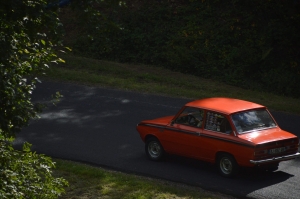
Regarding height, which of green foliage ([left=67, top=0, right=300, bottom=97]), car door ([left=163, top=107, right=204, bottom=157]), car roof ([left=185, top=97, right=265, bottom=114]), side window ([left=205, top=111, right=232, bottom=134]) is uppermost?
green foliage ([left=67, top=0, right=300, bottom=97])

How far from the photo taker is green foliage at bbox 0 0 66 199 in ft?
18.6

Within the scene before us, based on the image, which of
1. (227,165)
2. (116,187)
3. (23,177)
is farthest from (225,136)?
(23,177)

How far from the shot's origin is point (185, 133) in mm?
11727

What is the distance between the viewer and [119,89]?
2077 cm

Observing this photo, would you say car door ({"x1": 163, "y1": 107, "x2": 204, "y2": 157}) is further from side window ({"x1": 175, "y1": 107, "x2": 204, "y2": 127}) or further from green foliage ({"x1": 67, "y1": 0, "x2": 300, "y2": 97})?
green foliage ({"x1": 67, "y1": 0, "x2": 300, "y2": 97})

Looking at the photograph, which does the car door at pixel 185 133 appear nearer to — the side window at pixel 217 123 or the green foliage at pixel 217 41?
the side window at pixel 217 123

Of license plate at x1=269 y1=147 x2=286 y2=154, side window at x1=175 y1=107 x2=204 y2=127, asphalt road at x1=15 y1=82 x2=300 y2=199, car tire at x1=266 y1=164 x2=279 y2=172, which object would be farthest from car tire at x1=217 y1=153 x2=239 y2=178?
car tire at x1=266 y1=164 x2=279 y2=172

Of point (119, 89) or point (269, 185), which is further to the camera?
point (119, 89)

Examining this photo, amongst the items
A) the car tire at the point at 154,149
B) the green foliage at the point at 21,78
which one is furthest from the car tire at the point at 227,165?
the green foliage at the point at 21,78

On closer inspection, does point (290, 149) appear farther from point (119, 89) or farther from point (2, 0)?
point (119, 89)

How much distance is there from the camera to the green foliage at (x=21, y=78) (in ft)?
18.6

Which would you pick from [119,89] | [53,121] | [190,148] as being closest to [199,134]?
[190,148]

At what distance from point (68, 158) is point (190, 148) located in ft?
9.31

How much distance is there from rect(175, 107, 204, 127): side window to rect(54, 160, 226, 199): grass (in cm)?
Answer: 159
